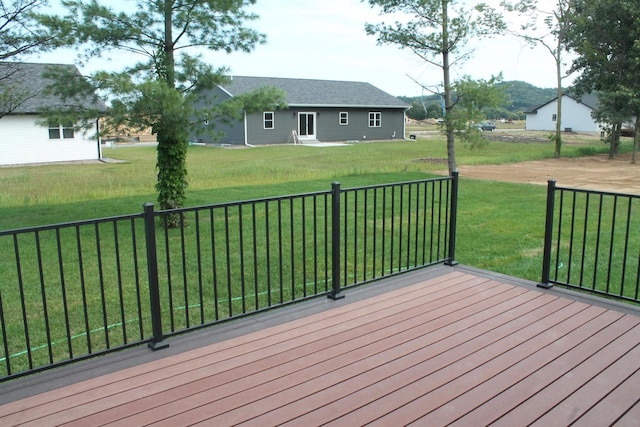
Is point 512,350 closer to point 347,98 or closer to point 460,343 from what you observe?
point 460,343

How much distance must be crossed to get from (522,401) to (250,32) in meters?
6.92

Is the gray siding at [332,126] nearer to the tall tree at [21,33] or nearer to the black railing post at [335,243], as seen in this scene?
the tall tree at [21,33]

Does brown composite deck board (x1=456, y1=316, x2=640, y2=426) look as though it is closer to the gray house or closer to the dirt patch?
the dirt patch

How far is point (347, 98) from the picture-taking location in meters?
32.2

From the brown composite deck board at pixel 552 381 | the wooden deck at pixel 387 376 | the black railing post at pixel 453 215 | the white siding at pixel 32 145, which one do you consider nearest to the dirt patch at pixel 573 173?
the black railing post at pixel 453 215

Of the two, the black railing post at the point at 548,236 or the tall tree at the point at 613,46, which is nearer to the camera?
the black railing post at the point at 548,236

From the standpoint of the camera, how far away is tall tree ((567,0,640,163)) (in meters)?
18.7

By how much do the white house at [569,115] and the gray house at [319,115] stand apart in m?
19.2

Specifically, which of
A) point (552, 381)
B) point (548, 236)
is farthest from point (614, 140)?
point (552, 381)

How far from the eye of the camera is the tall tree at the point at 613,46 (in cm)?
1872

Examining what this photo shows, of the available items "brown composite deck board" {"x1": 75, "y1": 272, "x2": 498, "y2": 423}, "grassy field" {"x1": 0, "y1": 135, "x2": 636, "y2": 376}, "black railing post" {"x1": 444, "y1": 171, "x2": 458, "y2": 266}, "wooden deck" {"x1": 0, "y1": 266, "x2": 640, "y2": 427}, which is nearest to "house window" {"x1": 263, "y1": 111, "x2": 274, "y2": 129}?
"grassy field" {"x1": 0, "y1": 135, "x2": 636, "y2": 376}

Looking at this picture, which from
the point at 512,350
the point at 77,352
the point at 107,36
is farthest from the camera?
the point at 107,36

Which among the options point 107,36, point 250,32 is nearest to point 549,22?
point 250,32

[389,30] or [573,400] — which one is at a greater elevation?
[389,30]
